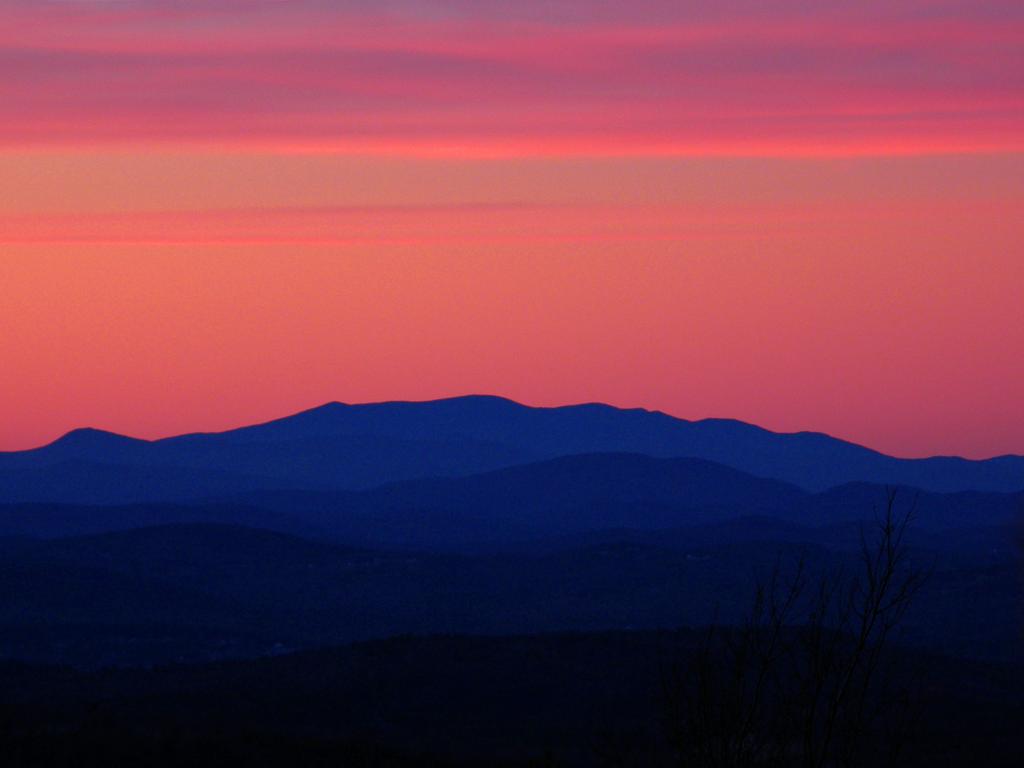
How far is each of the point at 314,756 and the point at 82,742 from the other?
409cm

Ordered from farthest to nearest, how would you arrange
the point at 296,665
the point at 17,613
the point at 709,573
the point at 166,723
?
the point at 709,573 < the point at 17,613 < the point at 296,665 < the point at 166,723

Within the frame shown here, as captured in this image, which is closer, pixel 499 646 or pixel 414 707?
pixel 414 707

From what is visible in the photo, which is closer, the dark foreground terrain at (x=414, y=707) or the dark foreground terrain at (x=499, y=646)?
the dark foreground terrain at (x=499, y=646)

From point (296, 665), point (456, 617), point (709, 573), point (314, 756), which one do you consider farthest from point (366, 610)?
point (314, 756)

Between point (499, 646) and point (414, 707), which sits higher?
point (499, 646)

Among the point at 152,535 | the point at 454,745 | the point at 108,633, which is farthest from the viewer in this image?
the point at 152,535

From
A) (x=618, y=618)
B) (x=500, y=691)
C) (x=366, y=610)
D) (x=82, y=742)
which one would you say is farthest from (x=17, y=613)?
(x=82, y=742)

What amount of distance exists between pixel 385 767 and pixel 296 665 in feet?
63.2

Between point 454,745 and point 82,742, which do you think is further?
point 454,745

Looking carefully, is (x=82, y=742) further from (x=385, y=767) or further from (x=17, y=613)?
(x=17, y=613)

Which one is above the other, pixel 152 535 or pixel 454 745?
pixel 152 535

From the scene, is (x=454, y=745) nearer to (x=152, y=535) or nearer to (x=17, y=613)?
(x=17, y=613)

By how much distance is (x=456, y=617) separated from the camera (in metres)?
84.7

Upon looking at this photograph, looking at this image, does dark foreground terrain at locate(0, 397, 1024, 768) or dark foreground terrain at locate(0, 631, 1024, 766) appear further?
dark foreground terrain at locate(0, 631, 1024, 766)
